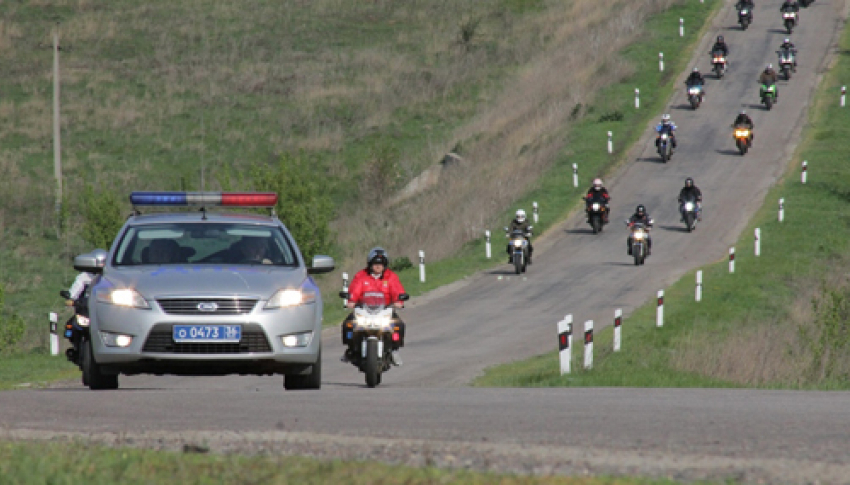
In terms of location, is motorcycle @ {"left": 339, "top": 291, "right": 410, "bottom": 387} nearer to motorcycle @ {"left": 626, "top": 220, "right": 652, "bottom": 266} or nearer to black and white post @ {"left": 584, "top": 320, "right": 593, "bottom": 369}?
black and white post @ {"left": 584, "top": 320, "right": 593, "bottom": 369}

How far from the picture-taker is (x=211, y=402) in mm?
10234

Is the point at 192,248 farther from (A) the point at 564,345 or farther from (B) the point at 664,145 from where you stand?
(B) the point at 664,145

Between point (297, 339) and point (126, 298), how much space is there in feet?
5.20

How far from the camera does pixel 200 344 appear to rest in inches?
431

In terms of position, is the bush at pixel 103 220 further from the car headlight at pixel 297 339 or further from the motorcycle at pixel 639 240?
the car headlight at pixel 297 339

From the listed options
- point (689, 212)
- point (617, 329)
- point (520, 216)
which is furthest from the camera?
point (689, 212)

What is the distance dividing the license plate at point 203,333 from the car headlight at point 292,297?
43cm

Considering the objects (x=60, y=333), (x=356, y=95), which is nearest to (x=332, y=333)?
(x=60, y=333)

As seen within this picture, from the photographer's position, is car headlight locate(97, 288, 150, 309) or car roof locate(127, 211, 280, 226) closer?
car headlight locate(97, 288, 150, 309)

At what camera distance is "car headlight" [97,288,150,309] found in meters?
11.0

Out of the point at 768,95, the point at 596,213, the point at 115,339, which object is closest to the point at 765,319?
the point at 596,213

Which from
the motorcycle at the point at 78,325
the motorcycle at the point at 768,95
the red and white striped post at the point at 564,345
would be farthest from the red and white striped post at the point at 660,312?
the motorcycle at the point at 768,95

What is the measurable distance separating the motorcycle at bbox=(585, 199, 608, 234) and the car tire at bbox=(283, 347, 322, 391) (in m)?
25.3

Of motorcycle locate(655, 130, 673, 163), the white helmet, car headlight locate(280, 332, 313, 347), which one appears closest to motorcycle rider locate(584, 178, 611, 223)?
the white helmet
